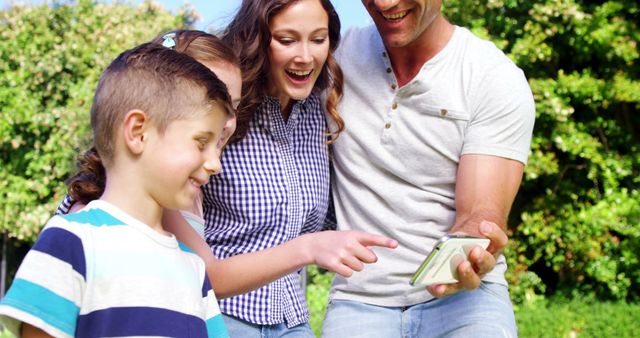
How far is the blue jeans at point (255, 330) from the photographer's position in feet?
9.11

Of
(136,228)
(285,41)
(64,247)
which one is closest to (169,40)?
(285,41)

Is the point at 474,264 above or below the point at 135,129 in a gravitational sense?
below

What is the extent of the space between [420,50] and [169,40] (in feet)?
3.41

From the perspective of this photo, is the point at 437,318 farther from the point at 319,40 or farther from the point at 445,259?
the point at 319,40

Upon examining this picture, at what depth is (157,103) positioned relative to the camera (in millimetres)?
1949

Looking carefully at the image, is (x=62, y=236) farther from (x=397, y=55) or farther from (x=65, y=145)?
(x=65, y=145)

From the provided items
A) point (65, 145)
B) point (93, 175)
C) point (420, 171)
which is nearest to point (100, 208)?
point (93, 175)

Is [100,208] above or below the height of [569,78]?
above

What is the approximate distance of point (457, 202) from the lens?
2961 millimetres

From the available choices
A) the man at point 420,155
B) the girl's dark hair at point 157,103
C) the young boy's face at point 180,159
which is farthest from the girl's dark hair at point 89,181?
the man at point 420,155

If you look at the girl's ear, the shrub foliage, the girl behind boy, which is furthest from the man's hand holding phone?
the shrub foliage

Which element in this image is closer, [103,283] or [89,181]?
[103,283]

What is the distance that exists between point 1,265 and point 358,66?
1485 cm

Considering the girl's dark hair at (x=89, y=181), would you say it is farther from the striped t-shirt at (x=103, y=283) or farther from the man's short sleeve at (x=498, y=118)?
the man's short sleeve at (x=498, y=118)
